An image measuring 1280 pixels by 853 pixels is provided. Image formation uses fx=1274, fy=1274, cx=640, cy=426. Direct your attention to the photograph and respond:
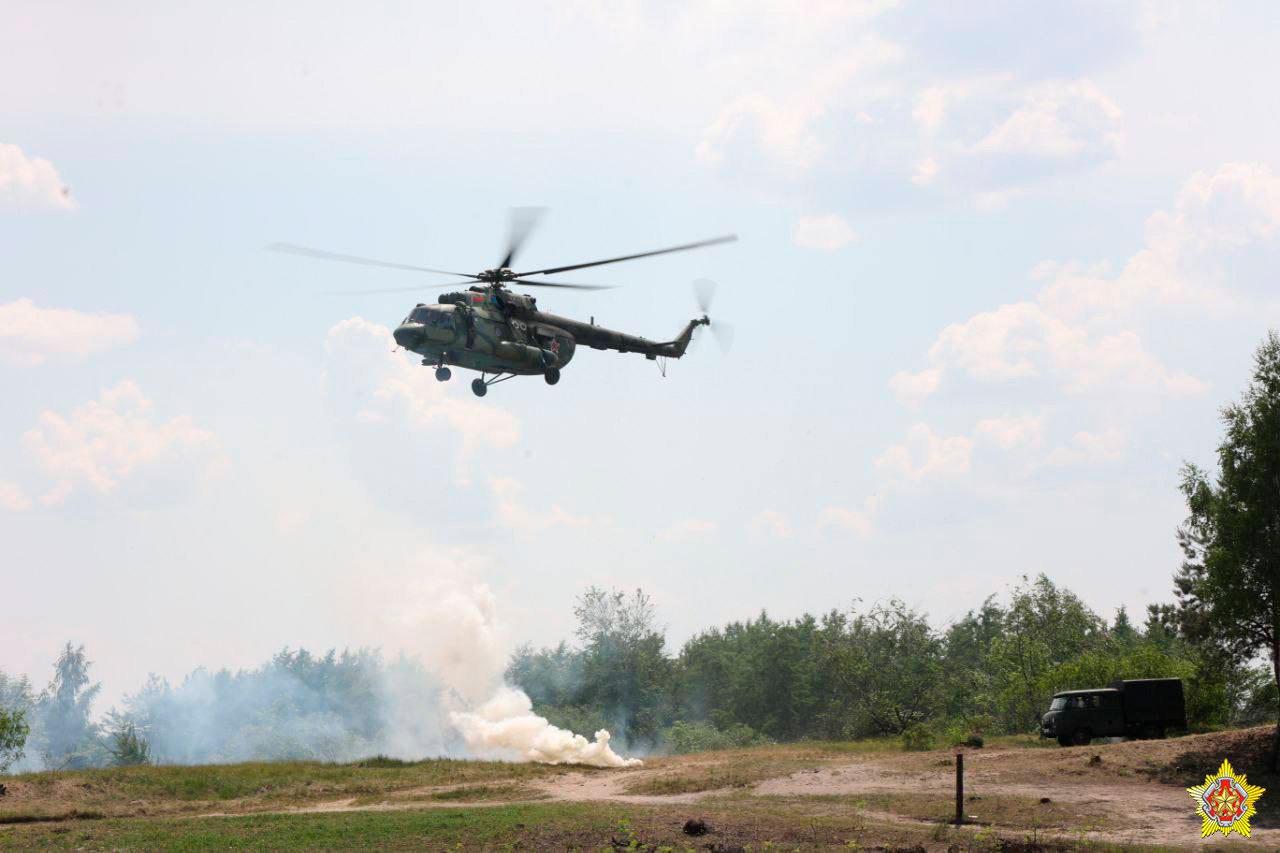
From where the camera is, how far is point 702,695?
114m

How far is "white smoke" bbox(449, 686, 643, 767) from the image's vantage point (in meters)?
52.2

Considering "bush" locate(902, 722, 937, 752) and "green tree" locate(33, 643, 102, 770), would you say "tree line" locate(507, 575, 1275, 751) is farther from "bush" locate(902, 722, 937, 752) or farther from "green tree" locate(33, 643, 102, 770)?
"green tree" locate(33, 643, 102, 770)

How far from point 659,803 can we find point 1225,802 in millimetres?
14531

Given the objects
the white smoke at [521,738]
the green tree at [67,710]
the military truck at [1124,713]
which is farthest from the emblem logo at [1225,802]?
the green tree at [67,710]

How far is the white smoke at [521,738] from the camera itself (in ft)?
171

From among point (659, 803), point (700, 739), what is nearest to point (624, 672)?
point (700, 739)

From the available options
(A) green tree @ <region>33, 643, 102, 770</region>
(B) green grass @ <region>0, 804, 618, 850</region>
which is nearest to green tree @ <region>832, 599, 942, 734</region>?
(B) green grass @ <region>0, 804, 618, 850</region>

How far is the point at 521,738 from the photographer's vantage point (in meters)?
56.3

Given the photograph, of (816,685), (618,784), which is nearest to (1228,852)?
(618,784)

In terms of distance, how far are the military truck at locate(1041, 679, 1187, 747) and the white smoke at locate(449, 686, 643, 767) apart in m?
15.5

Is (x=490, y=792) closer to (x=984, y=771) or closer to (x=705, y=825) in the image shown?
(x=705, y=825)

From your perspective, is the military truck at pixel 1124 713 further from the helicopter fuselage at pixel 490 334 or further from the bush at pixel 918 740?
the helicopter fuselage at pixel 490 334

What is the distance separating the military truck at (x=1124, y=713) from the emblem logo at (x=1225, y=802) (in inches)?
264

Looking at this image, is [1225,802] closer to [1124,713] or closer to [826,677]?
[1124,713]
